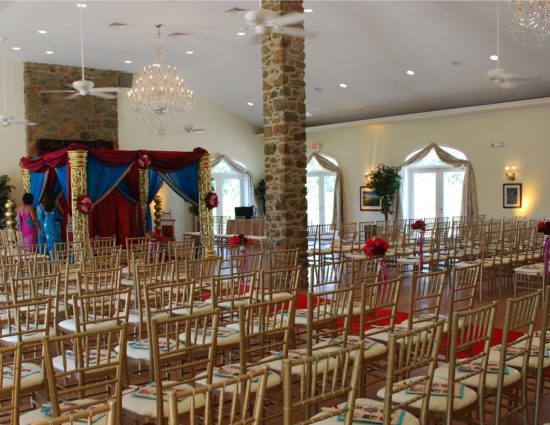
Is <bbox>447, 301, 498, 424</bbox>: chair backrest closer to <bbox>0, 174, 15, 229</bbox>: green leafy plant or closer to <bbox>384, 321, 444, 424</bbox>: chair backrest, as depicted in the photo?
<bbox>384, 321, 444, 424</bbox>: chair backrest

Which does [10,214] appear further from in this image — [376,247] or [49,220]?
[376,247]

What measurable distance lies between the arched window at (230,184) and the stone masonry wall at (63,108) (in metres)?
3.97

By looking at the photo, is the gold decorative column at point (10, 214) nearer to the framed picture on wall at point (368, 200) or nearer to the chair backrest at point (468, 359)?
the framed picture on wall at point (368, 200)

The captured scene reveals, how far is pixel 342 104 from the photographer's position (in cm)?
1748

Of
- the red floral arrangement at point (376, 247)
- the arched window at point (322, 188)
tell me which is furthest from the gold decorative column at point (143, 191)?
the arched window at point (322, 188)

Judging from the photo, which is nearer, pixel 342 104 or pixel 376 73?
pixel 376 73

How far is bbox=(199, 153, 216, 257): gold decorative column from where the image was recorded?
12.1m

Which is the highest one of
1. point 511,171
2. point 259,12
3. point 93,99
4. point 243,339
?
point 93,99

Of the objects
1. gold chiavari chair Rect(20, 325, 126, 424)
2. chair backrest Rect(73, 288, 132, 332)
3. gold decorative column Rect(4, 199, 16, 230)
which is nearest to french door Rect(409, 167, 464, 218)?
gold decorative column Rect(4, 199, 16, 230)

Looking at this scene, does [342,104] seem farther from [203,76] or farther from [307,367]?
[307,367]

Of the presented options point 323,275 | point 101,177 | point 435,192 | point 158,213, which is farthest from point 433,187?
point 323,275

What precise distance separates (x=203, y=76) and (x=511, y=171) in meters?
8.43

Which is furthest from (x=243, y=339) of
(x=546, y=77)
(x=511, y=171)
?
(x=511, y=171)

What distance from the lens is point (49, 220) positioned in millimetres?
12109
